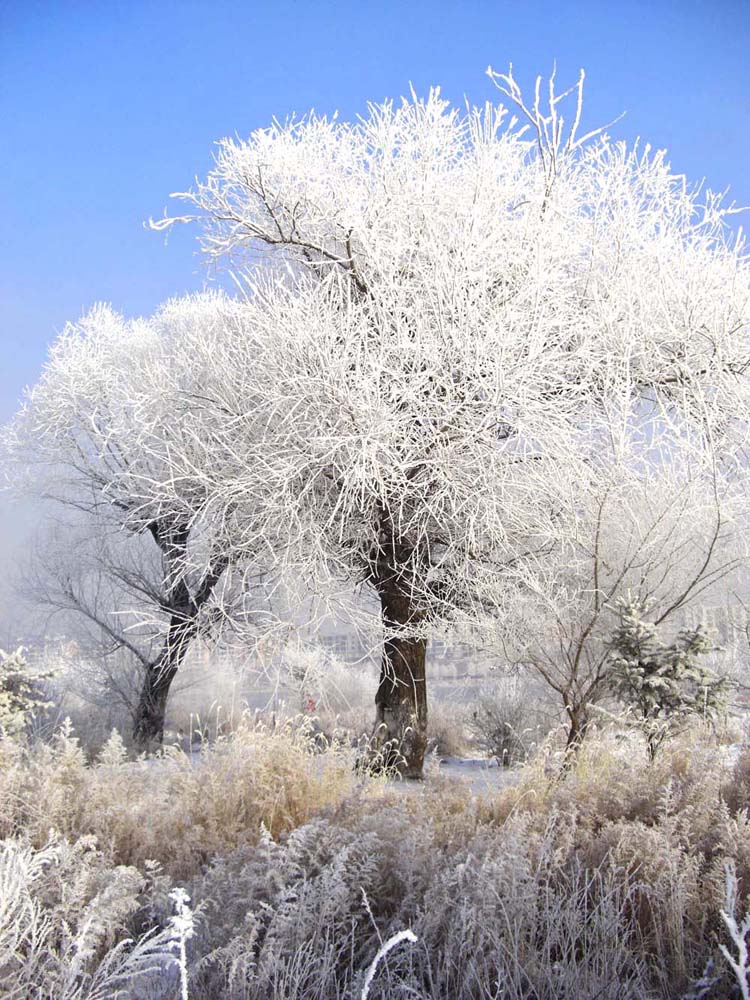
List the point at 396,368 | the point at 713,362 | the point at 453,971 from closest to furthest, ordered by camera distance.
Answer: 1. the point at 453,971
2. the point at 396,368
3. the point at 713,362

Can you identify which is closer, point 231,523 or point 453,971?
point 453,971

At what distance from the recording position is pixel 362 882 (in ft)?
10.4

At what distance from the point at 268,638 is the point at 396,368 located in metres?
3.37

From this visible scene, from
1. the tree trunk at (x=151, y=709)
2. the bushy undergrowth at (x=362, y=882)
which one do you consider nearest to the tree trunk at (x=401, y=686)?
the bushy undergrowth at (x=362, y=882)

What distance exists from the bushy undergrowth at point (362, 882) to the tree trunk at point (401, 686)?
458cm

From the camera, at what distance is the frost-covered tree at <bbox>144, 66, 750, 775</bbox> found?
756 cm

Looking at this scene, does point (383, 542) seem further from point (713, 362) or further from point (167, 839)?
point (167, 839)

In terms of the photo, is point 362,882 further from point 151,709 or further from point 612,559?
point 151,709

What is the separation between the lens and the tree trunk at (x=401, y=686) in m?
9.38

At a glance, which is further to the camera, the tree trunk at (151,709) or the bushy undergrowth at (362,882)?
the tree trunk at (151,709)

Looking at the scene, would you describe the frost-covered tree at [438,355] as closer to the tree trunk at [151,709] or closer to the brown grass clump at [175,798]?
the brown grass clump at [175,798]

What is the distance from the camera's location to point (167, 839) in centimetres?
398

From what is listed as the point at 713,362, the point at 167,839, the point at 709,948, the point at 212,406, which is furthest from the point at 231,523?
the point at 709,948

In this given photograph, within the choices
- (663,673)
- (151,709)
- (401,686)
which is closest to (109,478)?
(151,709)
